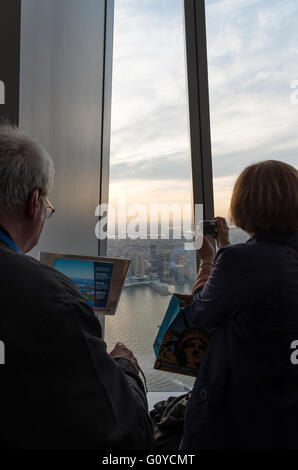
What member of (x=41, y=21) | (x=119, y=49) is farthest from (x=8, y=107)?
(x=119, y=49)

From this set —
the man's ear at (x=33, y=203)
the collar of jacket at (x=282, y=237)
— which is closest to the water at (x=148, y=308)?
the collar of jacket at (x=282, y=237)

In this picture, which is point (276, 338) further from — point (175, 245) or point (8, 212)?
point (175, 245)

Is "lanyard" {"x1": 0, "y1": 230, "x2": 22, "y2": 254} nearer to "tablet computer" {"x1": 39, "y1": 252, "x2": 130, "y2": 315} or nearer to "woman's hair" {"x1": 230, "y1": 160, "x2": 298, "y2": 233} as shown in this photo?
"tablet computer" {"x1": 39, "y1": 252, "x2": 130, "y2": 315}

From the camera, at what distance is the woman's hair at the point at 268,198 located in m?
0.95

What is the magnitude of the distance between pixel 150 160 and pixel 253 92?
0.79 meters

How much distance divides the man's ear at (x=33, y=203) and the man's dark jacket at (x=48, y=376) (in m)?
0.19

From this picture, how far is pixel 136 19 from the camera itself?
84.7 inches

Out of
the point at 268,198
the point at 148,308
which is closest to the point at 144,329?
the point at 148,308

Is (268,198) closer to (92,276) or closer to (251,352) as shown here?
(251,352)

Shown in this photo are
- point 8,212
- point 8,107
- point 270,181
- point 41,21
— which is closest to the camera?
point 8,212

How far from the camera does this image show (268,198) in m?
0.96

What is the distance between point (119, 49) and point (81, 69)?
497 mm

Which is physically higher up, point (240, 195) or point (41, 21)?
point (41, 21)

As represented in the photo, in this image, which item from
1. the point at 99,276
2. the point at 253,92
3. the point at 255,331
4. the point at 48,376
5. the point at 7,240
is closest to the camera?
the point at 48,376
